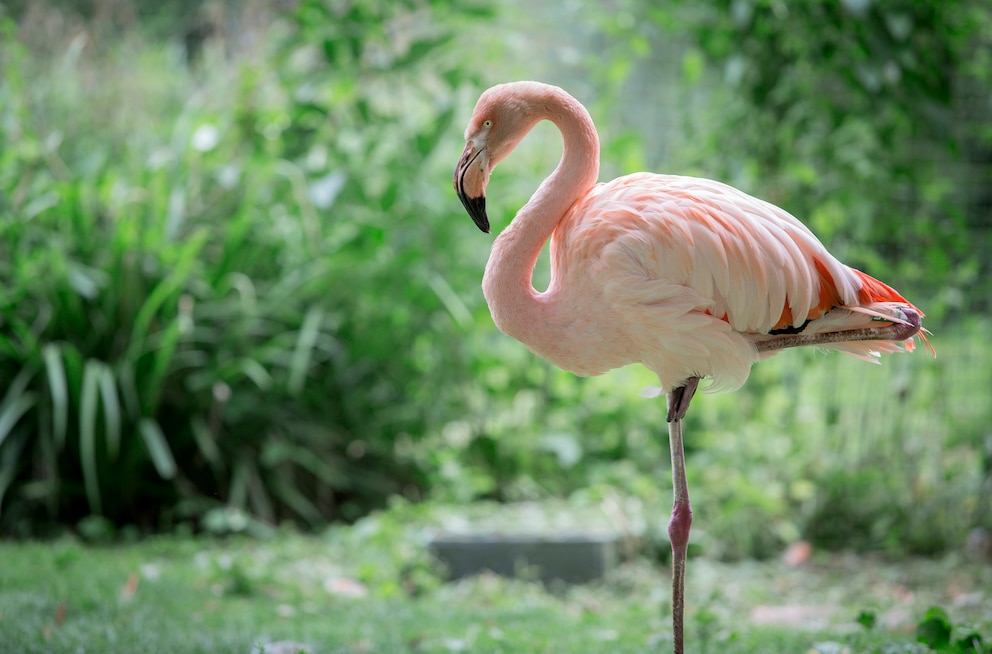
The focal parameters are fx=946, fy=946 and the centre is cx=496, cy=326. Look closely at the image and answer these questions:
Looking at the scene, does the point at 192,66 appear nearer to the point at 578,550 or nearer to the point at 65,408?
the point at 65,408

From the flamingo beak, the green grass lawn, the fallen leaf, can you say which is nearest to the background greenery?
the green grass lawn

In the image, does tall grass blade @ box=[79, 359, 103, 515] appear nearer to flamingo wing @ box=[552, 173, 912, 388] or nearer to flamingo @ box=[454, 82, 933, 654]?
flamingo @ box=[454, 82, 933, 654]

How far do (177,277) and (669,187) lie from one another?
3167 millimetres

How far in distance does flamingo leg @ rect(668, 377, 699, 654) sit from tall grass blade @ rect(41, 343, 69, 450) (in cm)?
312

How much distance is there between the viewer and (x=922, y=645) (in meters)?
2.61

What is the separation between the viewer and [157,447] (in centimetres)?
458

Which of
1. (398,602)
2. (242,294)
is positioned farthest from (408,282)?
(398,602)

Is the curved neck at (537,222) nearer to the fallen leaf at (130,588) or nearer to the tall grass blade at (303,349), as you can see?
the fallen leaf at (130,588)

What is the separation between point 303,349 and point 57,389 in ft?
3.91

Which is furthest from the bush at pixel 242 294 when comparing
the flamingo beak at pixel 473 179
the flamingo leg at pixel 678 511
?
the flamingo leg at pixel 678 511

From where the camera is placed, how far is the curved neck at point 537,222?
2.42 m

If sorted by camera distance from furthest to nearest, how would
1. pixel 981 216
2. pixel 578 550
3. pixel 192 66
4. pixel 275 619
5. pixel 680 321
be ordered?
pixel 192 66 < pixel 981 216 < pixel 578 550 < pixel 275 619 < pixel 680 321

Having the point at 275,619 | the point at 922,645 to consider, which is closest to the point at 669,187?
the point at 922,645

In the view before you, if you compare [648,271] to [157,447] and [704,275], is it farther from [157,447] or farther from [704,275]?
[157,447]
